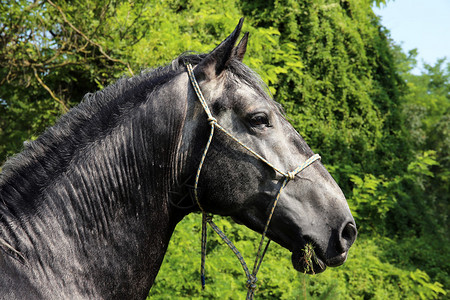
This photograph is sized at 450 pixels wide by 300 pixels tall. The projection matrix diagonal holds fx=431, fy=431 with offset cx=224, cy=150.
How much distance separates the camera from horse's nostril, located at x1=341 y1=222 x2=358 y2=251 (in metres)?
1.86

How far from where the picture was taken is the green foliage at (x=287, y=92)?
489cm

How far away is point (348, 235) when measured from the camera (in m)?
1.89

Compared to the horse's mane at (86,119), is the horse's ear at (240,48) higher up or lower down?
lower down

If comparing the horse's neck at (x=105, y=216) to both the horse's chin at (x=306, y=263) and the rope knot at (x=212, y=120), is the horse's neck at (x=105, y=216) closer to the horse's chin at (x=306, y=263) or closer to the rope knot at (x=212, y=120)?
the rope knot at (x=212, y=120)

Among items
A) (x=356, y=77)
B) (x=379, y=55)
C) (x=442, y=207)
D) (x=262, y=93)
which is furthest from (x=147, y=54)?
(x=442, y=207)

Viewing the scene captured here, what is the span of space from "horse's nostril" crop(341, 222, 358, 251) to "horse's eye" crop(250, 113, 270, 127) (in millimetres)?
566

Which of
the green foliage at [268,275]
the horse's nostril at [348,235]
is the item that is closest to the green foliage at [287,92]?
the green foliage at [268,275]

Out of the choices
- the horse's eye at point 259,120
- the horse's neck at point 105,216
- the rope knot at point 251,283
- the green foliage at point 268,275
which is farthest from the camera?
the green foliage at point 268,275

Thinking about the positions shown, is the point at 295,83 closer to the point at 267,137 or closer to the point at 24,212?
the point at 267,137

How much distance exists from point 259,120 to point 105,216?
2.52 ft

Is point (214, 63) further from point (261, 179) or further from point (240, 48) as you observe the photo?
point (261, 179)

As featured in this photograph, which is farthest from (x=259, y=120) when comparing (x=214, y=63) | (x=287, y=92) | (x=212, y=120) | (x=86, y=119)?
(x=287, y=92)

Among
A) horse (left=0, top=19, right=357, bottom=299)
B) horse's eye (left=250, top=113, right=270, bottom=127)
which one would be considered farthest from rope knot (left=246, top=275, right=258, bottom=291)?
horse's eye (left=250, top=113, right=270, bottom=127)

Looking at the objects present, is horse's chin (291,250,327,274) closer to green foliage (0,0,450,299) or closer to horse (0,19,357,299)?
horse (0,19,357,299)
